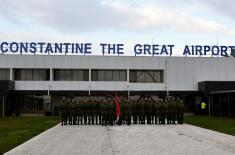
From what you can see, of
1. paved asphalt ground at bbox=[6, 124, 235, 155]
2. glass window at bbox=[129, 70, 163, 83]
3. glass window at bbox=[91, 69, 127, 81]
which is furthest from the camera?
glass window at bbox=[129, 70, 163, 83]

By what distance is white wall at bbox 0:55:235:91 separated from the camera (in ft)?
136

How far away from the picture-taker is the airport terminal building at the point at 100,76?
137 feet

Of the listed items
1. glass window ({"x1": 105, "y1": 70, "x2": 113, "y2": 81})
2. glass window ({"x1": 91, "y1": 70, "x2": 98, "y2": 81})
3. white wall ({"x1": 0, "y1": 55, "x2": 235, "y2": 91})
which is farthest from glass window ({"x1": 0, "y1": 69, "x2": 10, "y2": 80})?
glass window ({"x1": 105, "y1": 70, "x2": 113, "y2": 81})

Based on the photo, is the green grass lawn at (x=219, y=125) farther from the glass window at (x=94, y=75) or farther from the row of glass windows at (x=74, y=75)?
the glass window at (x=94, y=75)

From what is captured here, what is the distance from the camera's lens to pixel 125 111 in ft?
78.9

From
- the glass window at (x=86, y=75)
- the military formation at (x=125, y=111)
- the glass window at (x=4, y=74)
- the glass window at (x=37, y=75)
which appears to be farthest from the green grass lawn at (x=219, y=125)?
the glass window at (x=4, y=74)

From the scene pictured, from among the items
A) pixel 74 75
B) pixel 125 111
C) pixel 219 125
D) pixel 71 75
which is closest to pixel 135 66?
pixel 74 75

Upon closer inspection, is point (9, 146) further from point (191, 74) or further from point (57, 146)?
point (191, 74)

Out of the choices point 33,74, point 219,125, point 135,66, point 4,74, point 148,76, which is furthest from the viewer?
point 148,76

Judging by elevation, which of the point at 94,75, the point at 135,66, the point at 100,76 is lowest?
the point at 100,76

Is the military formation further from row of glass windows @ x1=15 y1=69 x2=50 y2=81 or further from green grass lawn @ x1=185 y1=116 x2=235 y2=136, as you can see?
row of glass windows @ x1=15 y1=69 x2=50 y2=81

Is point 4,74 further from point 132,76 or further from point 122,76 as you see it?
point 132,76

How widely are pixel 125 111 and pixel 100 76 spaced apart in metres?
18.8

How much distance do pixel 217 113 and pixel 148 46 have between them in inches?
397
